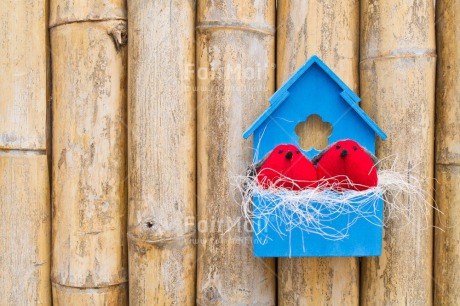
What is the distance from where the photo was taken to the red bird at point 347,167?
1424mm

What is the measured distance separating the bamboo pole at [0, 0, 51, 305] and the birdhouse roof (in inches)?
32.3

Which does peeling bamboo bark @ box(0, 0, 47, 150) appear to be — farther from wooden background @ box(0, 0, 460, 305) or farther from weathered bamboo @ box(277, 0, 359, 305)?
weathered bamboo @ box(277, 0, 359, 305)

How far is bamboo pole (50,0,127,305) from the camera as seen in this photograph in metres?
1.68

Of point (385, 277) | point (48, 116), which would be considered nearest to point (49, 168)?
point (48, 116)

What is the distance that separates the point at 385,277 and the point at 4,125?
1.46m

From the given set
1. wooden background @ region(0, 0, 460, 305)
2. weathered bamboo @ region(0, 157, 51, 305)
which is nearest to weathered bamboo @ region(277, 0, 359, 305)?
wooden background @ region(0, 0, 460, 305)

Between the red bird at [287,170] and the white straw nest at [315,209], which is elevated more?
the red bird at [287,170]

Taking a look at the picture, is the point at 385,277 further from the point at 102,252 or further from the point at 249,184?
the point at 102,252

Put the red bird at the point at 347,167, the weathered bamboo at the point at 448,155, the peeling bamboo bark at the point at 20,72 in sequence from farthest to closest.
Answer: the peeling bamboo bark at the point at 20,72 → the weathered bamboo at the point at 448,155 → the red bird at the point at 347,167

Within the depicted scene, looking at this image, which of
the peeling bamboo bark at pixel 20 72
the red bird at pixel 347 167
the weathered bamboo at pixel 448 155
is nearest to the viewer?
the red bird at pixel 347 167

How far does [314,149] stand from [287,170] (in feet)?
0.56

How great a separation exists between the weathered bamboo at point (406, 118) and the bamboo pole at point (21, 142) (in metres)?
1.21

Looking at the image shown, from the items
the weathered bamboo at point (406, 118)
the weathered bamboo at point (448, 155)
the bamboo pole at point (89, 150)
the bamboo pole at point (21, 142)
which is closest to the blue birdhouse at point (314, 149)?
the weathered bamboo at point (406, 118)

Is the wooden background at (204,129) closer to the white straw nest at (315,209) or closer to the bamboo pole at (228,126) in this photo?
the bamboo pole at (228,126)
